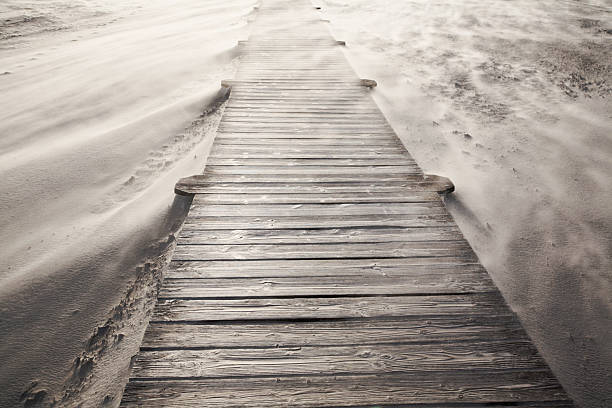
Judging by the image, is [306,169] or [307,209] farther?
[306,169]

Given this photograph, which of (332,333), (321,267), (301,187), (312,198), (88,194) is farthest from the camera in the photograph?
(88,194)

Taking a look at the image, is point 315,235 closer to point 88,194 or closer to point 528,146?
point 88,194

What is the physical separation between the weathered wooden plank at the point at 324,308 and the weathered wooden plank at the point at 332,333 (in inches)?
1.4

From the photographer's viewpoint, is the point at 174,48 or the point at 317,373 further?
the point at 174,48

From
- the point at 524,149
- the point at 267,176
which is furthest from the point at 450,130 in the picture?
the point at 267,176

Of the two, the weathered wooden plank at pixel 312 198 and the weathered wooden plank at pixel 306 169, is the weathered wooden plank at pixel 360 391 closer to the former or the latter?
the weathered wooden plank at pixel 312 198

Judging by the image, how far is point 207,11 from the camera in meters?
10.9

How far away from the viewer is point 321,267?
6.11ft

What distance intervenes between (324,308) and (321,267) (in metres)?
0.28

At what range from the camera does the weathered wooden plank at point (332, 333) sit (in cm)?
148

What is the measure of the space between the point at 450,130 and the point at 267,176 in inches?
119

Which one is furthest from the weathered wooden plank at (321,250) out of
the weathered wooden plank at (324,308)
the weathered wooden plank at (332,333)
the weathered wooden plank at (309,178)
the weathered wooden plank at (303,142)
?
the weathered wooden plank at (303,142)

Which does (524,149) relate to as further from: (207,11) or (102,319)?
(207,11)

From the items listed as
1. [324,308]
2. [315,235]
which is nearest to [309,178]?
[315,235]
